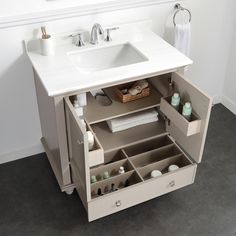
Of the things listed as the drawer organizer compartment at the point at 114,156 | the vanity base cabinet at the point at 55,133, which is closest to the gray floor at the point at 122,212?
the vanity base cabinet at the point at 55,133

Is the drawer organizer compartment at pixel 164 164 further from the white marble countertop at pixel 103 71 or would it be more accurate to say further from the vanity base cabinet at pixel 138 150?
the white marble countertop at pixel 103 71

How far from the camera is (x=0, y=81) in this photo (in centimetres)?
206

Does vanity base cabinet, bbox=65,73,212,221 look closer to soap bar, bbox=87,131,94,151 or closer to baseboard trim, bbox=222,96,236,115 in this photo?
soap bar, bbox=87,131,94,151

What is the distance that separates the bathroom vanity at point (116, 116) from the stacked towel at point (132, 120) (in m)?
0.03

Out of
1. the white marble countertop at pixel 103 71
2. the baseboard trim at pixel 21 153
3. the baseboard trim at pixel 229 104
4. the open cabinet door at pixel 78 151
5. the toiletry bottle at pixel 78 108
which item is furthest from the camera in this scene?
the baseboard trim at pixel 229 104

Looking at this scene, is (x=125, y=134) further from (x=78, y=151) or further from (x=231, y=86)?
(x=231, y=86)

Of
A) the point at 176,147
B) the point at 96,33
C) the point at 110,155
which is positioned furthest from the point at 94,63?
the point at 176,147

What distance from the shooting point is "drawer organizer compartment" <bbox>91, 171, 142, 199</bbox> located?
6.28 ft

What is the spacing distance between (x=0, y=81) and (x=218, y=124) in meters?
1.54

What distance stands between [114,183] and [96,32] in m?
0.81

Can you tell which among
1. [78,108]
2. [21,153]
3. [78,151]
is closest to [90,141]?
[78,151]

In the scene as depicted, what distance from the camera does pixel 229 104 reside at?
283cm

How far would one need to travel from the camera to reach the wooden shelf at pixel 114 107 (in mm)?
2000

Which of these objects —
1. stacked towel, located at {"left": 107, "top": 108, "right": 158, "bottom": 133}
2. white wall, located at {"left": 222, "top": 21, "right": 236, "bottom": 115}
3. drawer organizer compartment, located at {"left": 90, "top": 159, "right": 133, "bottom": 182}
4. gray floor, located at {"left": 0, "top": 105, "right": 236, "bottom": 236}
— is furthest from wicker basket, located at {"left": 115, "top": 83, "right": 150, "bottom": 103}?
white wall, located at {"left": 222, "top": 21, "right": 236, "bottom": 115}
